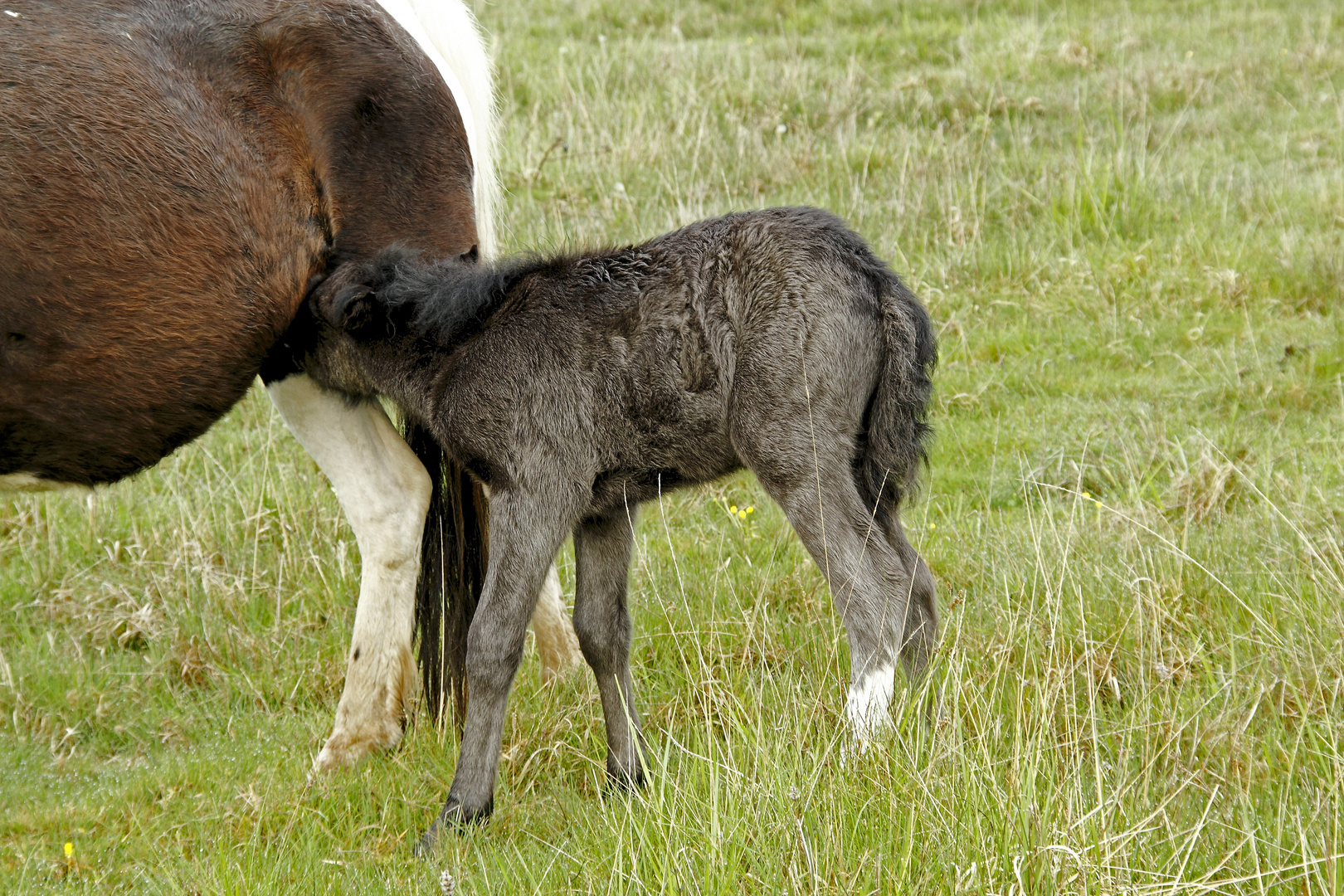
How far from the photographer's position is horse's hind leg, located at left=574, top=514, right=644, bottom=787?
3.52 meters

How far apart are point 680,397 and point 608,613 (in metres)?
0.71

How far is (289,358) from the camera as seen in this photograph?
377cm

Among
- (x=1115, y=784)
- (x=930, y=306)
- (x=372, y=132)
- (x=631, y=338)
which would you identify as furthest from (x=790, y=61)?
(x=1115, y=784)

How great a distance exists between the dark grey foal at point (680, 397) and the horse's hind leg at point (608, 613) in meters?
0.08

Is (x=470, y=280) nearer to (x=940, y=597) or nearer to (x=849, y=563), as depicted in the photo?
(x=849, y=563)

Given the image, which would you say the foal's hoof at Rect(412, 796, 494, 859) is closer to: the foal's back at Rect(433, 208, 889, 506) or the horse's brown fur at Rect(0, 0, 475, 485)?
the foal's back at Rect(433, 208, 889, 506)

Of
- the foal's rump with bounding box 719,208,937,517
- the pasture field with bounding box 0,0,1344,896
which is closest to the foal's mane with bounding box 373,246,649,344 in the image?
the foal's rump with bounding box 719,208,937,517

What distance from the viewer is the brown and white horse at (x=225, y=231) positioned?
3.33 metres

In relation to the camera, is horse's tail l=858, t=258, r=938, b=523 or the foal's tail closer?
horse's tail l=858, t=258, r=938, b=523

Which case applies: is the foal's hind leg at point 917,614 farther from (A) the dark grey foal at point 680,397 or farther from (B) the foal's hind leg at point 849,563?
(B) the foal's hind leg at point 849,563

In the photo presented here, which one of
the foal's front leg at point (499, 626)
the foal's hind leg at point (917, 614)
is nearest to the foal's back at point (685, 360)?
the foal's front leg at point (499, 626)

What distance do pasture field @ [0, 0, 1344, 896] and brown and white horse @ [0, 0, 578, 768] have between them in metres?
0.64

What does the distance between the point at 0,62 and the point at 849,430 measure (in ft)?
8.05

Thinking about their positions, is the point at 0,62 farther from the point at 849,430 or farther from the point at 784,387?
the point at 849,430
